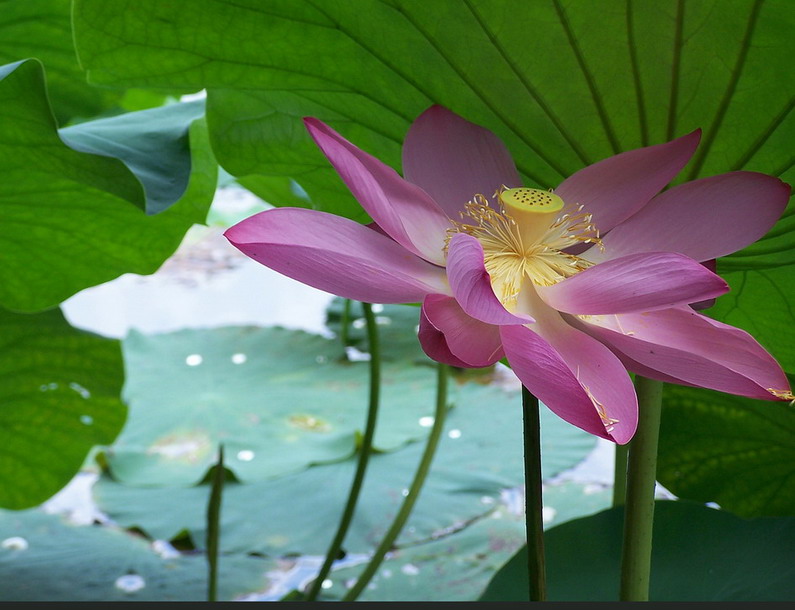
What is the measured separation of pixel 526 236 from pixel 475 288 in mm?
98

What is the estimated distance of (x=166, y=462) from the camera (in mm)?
1377

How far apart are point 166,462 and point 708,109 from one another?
1135 mm

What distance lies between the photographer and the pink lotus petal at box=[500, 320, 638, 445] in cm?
30

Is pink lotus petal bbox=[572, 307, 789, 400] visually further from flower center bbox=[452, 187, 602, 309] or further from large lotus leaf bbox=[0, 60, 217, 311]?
large lotus leaf bbox=[0, 60, 217, 311]

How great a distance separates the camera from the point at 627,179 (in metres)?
0.41

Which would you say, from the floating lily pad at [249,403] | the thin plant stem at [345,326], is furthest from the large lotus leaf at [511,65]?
the thin plant stem at [345,326]

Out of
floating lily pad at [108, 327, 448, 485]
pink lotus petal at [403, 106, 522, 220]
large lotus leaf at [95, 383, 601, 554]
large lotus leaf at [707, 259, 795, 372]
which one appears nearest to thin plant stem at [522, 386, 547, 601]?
pink lotus petal at [403, 106, 522, 220]

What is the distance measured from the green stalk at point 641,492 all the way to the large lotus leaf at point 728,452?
8.6 inches

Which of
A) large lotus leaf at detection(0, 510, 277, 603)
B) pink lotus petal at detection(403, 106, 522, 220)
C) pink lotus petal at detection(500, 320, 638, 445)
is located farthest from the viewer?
large lotus leaf at detection(0, 510, 277, 603)

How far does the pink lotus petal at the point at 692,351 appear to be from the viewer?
322 millimetres

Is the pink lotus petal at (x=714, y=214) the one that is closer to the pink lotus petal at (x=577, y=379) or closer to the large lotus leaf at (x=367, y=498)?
the pink lotus petal at (x=577, y=379)

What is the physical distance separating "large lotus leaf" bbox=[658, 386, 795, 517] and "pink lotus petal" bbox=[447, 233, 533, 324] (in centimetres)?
37

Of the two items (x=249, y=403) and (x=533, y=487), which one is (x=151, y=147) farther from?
(x=249, y=403)

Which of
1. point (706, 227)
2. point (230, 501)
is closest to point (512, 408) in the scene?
point (230, 501)
